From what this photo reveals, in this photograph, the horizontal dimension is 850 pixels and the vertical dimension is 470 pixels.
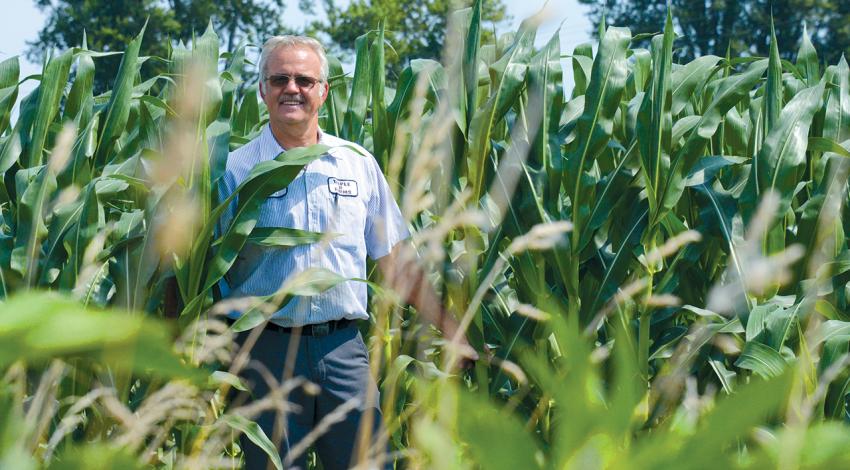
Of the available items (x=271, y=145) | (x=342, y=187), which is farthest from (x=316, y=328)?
(x=271, y=145)

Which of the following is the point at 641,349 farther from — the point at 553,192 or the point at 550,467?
the point at 550,467

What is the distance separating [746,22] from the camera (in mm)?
30203

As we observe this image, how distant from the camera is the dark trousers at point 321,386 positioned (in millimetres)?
2613

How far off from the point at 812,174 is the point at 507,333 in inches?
44.7

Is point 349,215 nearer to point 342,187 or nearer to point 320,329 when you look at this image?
point 342,187

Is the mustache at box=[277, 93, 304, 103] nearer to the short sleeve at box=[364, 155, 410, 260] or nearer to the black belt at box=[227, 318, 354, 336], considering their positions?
the short sleeve at box=[364, 155, 410, 260]

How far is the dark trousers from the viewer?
2613 millimetres

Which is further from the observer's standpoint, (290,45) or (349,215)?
(290,45)

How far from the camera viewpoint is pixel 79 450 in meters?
0.32

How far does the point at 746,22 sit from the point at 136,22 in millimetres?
18205

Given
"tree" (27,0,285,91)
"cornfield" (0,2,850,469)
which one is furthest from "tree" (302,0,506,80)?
"cornfield" (0,2,850,469)

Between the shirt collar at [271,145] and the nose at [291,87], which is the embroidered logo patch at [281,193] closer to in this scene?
the shirt collar at [271,145]

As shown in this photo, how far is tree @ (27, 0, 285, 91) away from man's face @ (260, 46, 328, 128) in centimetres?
2508

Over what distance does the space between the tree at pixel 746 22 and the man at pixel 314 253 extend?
27.9m
